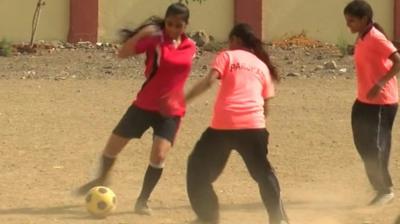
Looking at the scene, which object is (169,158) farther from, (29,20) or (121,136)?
(29,20)

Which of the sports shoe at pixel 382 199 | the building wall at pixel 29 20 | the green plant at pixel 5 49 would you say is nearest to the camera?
the sports shoe at pixel 382 199

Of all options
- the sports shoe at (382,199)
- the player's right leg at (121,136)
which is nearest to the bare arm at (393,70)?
the sports shoe at (382,199)

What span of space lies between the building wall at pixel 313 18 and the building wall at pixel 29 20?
427 cm

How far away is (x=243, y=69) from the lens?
7340mm

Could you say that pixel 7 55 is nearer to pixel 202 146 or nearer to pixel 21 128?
pixel 21 128

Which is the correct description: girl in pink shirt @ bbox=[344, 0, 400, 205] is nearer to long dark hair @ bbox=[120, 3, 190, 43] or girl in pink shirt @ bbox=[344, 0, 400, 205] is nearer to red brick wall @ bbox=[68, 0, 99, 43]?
long dark hair @ bbox=[120, 3, 190, 43]

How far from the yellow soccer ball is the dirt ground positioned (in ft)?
0.24

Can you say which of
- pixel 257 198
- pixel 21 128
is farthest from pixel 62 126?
Result: pixel 257 198

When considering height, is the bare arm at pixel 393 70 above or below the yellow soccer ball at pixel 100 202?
above

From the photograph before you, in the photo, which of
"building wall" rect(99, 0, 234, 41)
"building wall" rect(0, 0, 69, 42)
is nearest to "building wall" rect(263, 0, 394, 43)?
"building wall" rect(99, 0, 234, 41)

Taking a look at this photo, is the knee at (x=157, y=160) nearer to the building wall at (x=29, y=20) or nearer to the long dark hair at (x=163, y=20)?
the long dark hair at (x=163, y=20)

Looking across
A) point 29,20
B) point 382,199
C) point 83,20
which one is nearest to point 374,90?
point 382,199

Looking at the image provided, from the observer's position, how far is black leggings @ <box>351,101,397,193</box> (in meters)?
8.58

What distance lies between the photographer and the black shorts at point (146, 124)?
8023 millimetres
